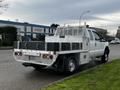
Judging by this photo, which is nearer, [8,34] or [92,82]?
[92,82]


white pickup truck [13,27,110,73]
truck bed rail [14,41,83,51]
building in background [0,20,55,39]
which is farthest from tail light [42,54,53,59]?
building in background [0,20,55,39]

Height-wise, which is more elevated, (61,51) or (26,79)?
(61,51)

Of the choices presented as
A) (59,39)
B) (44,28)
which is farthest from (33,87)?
(44,28)

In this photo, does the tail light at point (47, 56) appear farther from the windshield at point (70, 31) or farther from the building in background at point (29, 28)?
the building in background at point (29, 28)

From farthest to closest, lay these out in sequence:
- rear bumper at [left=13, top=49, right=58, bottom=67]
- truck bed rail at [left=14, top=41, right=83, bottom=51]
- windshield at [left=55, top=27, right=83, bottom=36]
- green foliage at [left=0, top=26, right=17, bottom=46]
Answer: green foliage at [left=0, top=26, right=17, bottom=46], windshield at [left=55, top=27, right=83, bottom=36], rear bumper at [left=13, top=49, right=58, bottom=67], truck bed rail at [left=14, top=41, right=83, bottom=51]

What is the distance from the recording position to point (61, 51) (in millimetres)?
10602

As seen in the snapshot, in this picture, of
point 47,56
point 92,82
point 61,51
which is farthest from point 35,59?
point 92,82

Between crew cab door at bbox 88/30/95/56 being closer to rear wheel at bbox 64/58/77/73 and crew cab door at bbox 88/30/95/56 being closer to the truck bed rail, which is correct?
the truck bed rail

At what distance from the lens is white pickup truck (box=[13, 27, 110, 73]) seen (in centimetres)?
1051

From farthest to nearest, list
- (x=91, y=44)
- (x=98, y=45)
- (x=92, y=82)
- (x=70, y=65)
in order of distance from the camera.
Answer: (x=98, y=45), (x=91, y=44), (x=70, y=65), (x=92, y=82)

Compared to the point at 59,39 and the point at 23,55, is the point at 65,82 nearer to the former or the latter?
the point at 23,55

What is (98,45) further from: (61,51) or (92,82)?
(92,82)

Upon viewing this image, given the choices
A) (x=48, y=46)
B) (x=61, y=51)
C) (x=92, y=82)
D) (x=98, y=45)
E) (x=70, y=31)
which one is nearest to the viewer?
(x=92, y=82)

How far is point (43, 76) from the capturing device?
1128 centimetres
